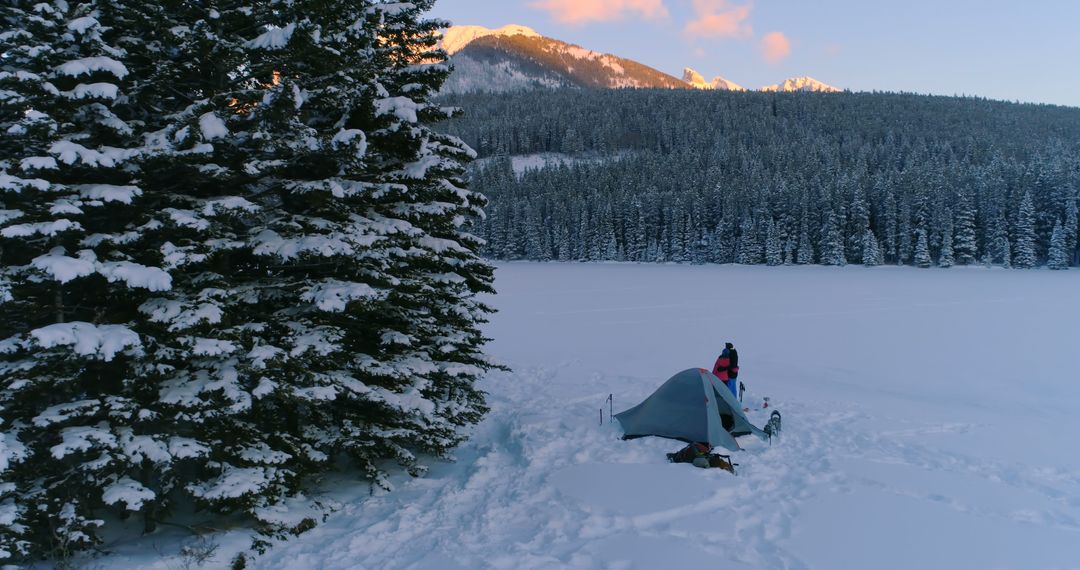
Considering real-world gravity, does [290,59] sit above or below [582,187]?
below

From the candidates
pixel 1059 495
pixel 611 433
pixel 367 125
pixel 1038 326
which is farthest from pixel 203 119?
pixel 1038 326

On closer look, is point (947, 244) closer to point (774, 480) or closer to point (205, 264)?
point (774, 480)

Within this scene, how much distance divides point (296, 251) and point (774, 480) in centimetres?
785

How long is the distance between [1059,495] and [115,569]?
1256cm

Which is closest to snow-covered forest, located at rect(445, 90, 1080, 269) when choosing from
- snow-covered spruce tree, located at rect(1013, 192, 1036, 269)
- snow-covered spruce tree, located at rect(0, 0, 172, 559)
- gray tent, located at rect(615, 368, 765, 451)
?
snow-covered spruce tree, located at rect(1013, 192, 1036, 269)

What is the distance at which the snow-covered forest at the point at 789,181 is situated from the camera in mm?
71062

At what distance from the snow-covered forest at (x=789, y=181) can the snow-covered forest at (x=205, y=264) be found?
84.2ft

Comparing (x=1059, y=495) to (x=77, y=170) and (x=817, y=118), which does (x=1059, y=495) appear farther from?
(x=817, y=118)

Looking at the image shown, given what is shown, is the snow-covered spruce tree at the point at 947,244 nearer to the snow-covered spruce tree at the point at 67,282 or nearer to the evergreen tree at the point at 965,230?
the evergreen tree at the point at 965,230

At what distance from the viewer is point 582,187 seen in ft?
377

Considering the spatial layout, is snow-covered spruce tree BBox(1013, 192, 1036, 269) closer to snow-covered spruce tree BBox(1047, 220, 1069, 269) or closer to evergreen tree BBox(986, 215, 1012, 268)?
evergreen tree BBox(986, 215, 1012, 268)

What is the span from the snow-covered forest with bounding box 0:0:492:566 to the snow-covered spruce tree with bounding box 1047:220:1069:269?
3344 inches

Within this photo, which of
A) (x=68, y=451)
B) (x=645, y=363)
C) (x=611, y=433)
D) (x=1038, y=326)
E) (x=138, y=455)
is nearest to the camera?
(x=68, y=451)

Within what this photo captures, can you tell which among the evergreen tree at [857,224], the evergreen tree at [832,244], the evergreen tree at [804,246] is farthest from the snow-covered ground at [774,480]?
the evergreen tree at [804,246]
